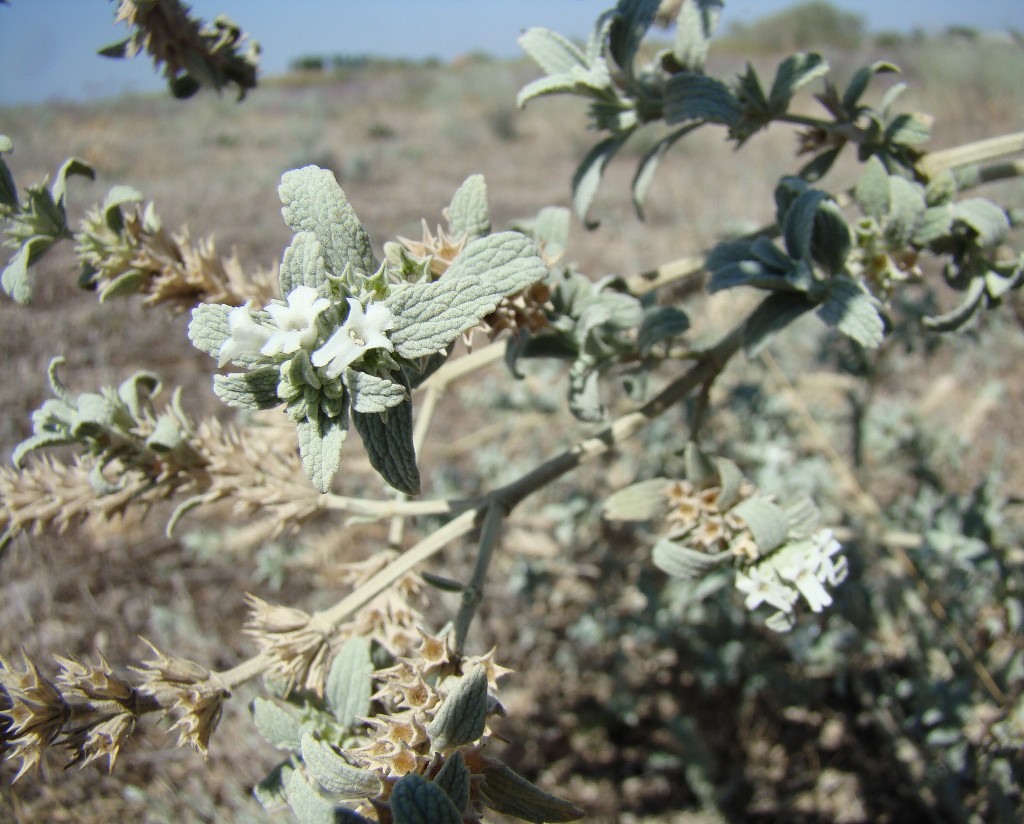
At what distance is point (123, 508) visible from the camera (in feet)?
4.51

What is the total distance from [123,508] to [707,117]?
1.27 metres

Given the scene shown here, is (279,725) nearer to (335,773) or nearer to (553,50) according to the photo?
(335,773)

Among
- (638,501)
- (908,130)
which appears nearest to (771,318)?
(638,501)

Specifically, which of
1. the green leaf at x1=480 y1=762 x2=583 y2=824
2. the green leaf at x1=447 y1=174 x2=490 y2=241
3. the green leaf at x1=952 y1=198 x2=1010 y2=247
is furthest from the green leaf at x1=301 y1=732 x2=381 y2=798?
the green leaf at x1=952 y1=198 x2=1010 y2=247

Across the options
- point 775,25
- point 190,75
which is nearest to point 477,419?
point 190,75

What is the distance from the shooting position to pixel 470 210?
3.61 ft

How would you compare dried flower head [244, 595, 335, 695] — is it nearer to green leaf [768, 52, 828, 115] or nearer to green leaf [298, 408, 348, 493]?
green leaf [298, 408, 348, 493]

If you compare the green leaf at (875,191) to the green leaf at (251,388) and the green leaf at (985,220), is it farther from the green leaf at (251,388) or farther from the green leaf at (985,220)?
the green leaf at (251,388)

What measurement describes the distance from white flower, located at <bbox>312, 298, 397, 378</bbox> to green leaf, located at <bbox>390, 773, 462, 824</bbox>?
0.47m

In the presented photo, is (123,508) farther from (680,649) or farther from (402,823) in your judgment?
(680,649)

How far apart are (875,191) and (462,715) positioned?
1.11m

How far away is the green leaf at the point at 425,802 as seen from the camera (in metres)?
0.83

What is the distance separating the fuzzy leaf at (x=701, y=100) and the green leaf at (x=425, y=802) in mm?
1156

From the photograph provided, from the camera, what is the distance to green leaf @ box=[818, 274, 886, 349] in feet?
3.85
